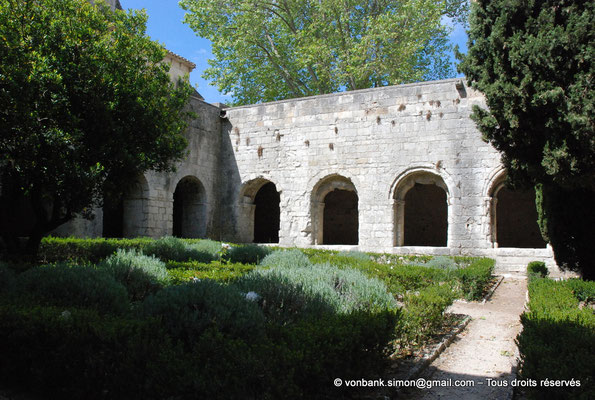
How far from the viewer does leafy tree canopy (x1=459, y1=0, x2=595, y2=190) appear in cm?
593

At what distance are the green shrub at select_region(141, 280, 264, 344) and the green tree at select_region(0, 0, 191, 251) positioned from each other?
3.48 metres

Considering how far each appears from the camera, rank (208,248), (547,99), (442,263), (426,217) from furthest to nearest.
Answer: (426,217), (208,248), (442,263), (547,99)

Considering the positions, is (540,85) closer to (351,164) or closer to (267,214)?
(351,164)

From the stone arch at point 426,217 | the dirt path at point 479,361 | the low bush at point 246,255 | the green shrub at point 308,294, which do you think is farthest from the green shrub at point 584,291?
the stone arch at point 426,217

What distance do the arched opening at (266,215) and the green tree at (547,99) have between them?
11.2 metres

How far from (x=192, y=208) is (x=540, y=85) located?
409 inches

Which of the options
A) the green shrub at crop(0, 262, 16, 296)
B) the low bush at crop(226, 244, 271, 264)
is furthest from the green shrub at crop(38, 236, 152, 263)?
the green shrub at crop(0, 262, 16, 296)

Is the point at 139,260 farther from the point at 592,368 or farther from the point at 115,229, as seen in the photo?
the point at 115,229

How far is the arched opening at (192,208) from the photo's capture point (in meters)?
13.8

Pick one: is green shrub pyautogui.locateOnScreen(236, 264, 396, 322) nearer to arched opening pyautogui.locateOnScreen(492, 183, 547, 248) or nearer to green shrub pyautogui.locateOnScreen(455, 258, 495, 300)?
green shrub pyautogui.locateOnScreen(455, 258, 495, 300)

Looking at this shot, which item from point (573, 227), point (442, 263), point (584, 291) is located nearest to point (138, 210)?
point (442, 263)

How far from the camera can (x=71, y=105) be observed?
632 cm

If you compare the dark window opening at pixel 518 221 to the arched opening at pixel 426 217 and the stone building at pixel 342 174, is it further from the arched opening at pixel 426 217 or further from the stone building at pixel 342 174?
the arched opening at pixel 426 217

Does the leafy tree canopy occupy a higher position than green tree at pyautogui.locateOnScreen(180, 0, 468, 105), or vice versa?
green tree at pyautogui.locateOnScreen(180, 0, 468, 105)
